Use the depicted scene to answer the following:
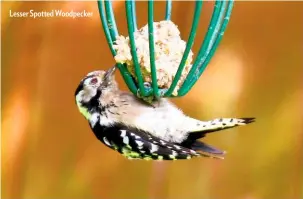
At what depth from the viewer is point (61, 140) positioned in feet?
6.78

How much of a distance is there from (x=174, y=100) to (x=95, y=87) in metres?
0.55

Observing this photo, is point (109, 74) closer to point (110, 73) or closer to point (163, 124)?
point (110, 73)

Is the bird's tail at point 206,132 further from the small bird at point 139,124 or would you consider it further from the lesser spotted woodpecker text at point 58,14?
the lesser spotted woodpecker text at point 58,14

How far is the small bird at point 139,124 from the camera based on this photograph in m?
1.51

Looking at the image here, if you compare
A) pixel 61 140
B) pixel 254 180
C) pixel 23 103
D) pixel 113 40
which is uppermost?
pixel 113 40

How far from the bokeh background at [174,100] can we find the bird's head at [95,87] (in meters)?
0.42

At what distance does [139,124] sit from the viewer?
155 cm

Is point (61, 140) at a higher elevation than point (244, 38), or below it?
below

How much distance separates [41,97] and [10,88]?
0.12m

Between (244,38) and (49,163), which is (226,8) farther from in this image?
(49,163)

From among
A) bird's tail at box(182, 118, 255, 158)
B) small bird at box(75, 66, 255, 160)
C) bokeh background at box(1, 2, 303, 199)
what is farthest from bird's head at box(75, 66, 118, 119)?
bokeh background at box(1, 2, 303, 199)

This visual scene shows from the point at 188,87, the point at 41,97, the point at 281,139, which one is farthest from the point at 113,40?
the point at 281,139

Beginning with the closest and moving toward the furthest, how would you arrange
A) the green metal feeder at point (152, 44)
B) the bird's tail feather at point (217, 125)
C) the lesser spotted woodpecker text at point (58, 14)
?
the green metal feeder at point (152, 44), the bird's tail feather at point (217, 125), the lesser spotted woodpecker text at point (58, 14)

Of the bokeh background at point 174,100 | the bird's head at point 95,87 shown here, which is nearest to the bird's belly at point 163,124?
the bird's head at point 95,87
